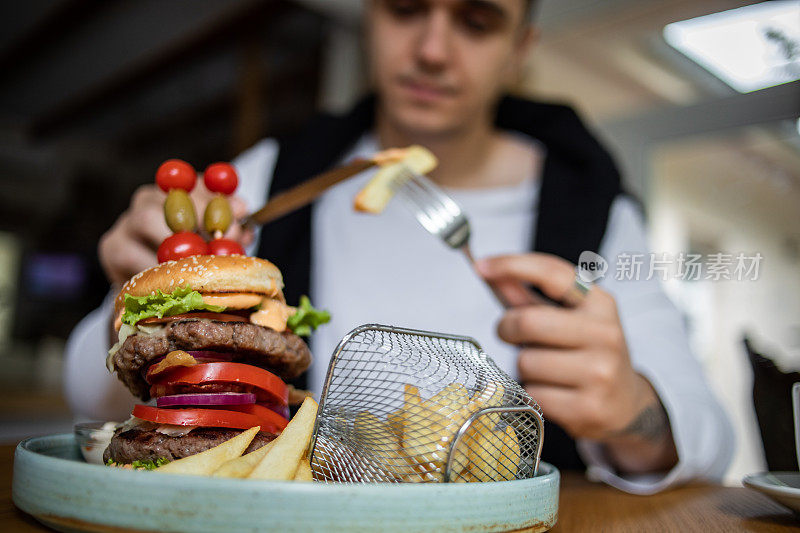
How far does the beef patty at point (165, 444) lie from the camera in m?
0.79

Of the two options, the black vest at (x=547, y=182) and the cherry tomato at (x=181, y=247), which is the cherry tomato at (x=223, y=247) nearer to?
the cherry tomato at (x=181, y=247)

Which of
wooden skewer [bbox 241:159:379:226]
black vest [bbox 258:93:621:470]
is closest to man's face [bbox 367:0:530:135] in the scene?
black vest [bbox 258:93:621:470]

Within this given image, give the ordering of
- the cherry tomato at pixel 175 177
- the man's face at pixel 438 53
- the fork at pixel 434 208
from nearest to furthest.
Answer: the cherry tomato at pixel 175 177, the fork at pixel 434 208, the man's face at pixel 438 53

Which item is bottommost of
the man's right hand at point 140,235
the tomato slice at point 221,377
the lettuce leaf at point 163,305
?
the tomato slice at point 221,377

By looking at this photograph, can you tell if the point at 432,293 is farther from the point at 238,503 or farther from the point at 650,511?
the point at 238,503

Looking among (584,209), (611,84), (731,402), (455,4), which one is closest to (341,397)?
(584,209)

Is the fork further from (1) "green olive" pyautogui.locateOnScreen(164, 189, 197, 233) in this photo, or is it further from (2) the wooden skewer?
(1) "green olive" pyautogui.locateOnScreen(164, 189, 197, 233)

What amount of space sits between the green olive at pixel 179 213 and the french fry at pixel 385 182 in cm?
28

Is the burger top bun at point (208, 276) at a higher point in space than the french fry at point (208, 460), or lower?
higher

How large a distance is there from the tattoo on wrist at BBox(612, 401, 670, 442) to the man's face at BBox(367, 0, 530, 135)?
1.10 m

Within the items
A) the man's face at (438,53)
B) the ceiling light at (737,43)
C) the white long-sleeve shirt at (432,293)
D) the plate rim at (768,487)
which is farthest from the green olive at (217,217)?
the ceiling light at (737,43)

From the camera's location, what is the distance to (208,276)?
0.85 meters

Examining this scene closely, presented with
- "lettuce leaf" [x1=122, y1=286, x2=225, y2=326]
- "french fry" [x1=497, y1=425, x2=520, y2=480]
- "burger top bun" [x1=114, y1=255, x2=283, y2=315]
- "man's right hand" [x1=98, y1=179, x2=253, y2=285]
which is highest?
"man's right hand" [x1=98, y1=179, x2=253, y2=285]

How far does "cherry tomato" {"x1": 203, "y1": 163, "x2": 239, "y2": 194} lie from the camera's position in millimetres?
1009
